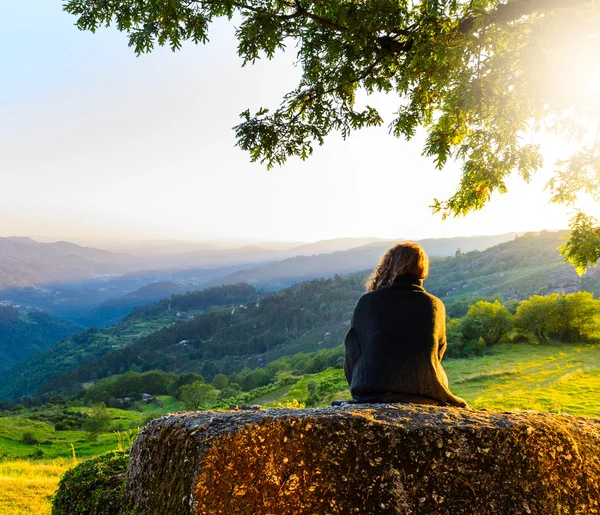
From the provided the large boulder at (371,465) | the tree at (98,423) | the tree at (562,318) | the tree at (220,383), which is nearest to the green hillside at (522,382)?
the tree at (562,318)

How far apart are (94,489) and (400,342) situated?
131 inches

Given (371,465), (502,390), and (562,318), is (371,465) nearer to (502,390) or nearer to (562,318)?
(502,390)

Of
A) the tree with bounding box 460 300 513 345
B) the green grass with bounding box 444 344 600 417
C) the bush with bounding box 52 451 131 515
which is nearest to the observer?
the bush with bounding box 52 451 131 515

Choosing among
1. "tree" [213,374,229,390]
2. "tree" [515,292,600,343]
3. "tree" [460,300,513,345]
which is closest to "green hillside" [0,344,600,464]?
"tree" [515,292,600,343]

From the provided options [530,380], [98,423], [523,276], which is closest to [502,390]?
[530,380]

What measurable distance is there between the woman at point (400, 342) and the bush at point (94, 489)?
2.38 metres

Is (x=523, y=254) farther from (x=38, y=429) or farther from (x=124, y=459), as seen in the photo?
(x=124, y=459)

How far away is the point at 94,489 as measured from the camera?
4082 mm

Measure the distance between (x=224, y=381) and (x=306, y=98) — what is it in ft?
394

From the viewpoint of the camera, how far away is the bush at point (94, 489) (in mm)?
3668

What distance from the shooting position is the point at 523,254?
604 feet

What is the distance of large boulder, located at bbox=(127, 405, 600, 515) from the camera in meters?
2.11

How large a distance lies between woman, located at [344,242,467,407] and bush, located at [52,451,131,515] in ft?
7.80

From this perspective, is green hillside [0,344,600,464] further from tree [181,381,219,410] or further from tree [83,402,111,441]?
tree [181,381,219,410]
